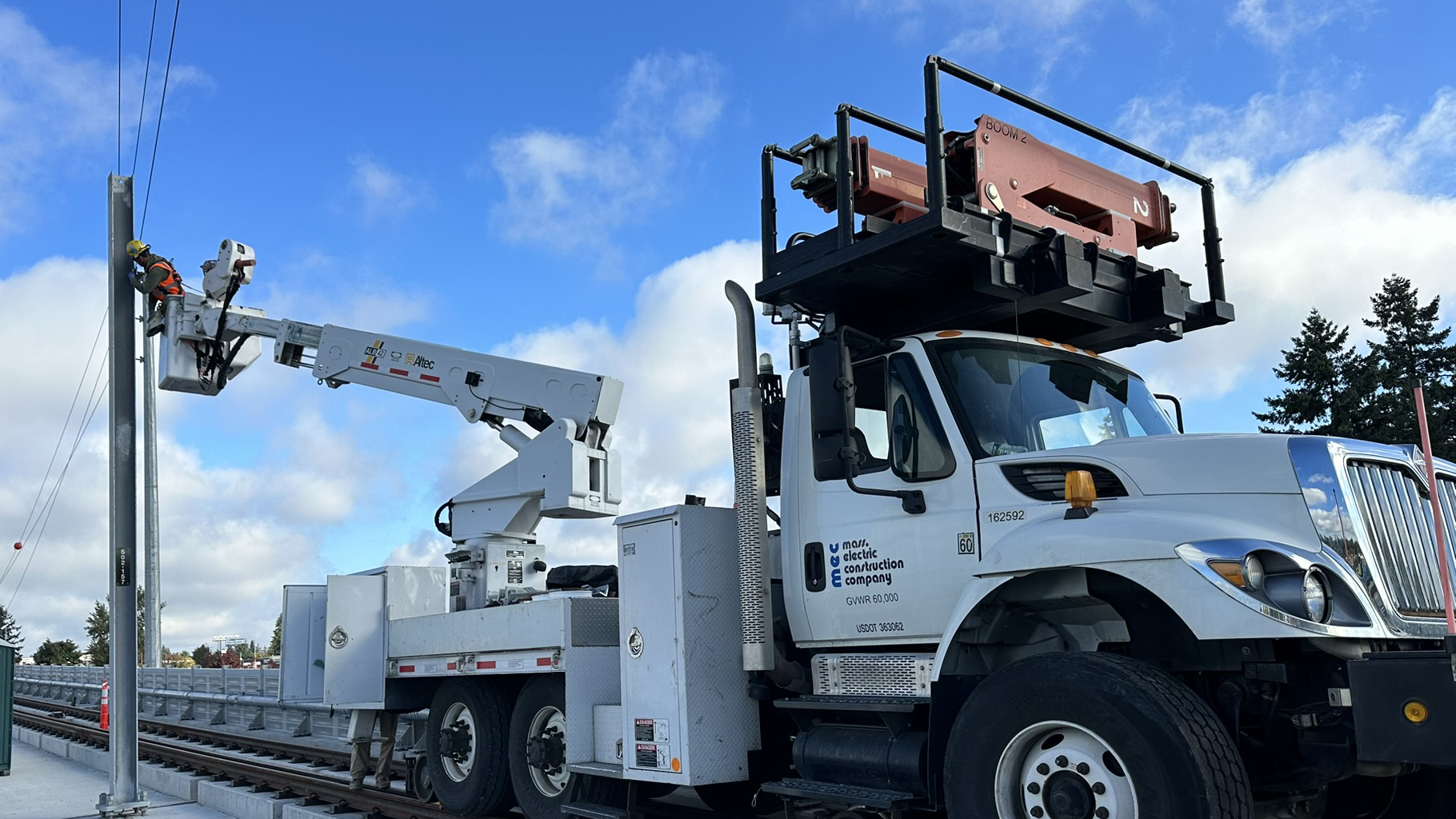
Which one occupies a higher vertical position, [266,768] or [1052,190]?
[1052,190]

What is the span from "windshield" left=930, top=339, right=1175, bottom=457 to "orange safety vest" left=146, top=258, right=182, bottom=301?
301 inches

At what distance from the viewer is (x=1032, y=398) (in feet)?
20.0

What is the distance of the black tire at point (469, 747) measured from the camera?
8.43 metres

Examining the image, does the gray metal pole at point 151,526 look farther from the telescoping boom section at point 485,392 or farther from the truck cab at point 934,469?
the truck cab at point 934,469

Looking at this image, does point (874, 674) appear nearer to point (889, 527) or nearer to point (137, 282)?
point (889, 527)

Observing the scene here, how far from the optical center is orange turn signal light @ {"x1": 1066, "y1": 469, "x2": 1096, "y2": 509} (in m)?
5.09

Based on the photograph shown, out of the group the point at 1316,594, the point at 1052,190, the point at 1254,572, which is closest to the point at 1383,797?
the point at 1316,594

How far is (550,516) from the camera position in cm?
969

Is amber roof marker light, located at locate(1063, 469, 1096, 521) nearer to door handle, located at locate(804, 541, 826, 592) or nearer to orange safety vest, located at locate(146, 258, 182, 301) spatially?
door handle, located at locate(804, 541, 826, 592)

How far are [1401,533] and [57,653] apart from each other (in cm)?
8580

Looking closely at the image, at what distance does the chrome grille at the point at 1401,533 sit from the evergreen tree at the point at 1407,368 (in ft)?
98.4

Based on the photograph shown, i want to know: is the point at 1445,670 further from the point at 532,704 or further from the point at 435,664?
the point at 435,664

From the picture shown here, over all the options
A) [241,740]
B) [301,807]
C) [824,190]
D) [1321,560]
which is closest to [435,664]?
[301,807]

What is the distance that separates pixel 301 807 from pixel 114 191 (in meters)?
5.80
